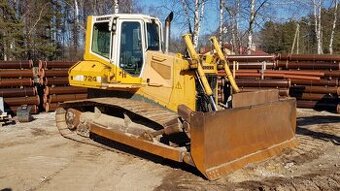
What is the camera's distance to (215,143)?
6629 mm

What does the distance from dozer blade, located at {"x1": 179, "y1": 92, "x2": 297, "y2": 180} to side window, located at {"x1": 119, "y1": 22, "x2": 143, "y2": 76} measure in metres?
2.27

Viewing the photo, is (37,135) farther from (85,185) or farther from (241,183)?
(241,183)

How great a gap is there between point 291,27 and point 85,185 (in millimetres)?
38923

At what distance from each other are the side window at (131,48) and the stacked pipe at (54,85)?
20.7 ft

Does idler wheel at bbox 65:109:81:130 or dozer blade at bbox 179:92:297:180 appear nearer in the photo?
dozer blade at bbox 179:92:297:180

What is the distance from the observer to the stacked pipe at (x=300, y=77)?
14.5 metres

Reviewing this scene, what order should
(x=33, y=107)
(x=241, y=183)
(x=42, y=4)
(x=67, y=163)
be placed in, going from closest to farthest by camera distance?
(x=241, y=183), (x=67, y=163), (x=33, y=107), (x=42, y=4)

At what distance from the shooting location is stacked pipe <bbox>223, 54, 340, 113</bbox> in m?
14.5

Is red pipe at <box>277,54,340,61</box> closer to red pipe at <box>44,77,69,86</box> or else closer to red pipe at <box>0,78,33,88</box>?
red pipe at <box>44,77,69,86</box>

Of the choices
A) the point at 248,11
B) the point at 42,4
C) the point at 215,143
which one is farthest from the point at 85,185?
the point at 42,4

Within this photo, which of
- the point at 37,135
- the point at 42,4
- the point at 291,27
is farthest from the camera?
the point at 291,27

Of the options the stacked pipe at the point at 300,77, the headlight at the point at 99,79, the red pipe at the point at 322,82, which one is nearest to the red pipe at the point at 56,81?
the stacked pipe at the point at 300,77

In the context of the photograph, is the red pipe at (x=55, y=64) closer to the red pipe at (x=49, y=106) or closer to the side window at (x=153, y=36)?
the red pipe at (x=49, y=106)

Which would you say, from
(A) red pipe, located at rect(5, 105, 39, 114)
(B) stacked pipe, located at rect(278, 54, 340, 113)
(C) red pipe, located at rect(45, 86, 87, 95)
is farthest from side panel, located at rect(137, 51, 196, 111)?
(B) stacked pipe, located at rect(278, 54, 340, 113)
